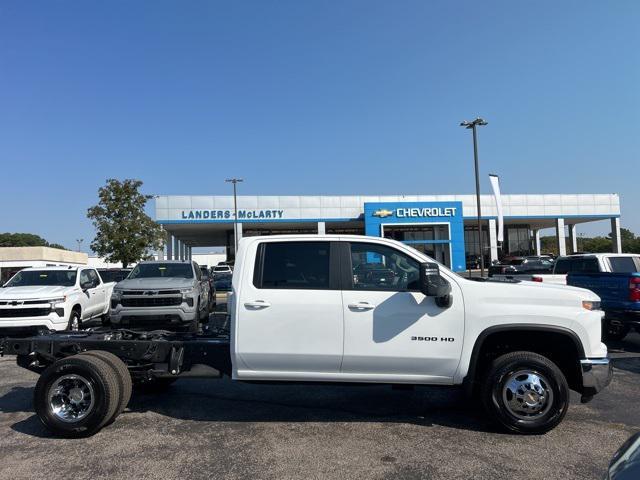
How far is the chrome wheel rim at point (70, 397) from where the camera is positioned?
208 inches

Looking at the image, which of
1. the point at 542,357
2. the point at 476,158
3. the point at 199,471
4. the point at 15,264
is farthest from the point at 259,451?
the point at 15,264

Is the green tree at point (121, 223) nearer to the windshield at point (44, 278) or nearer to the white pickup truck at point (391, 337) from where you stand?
the windshield at point (44, 278)

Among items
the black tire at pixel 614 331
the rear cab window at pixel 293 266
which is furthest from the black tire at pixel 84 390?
the black tire at pixel 614 331

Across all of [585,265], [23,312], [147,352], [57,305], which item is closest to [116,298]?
[57,305]

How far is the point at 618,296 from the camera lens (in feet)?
31.4

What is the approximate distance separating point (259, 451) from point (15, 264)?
74.5 m

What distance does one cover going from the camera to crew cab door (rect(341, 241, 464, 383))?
5.11 meters

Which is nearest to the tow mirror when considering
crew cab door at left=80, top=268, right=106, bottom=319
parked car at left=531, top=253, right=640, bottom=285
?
parked car at left=531, top=253, right=640, bottom=285

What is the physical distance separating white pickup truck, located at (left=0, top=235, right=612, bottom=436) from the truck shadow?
553mm

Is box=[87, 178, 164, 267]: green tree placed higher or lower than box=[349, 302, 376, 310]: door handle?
higher

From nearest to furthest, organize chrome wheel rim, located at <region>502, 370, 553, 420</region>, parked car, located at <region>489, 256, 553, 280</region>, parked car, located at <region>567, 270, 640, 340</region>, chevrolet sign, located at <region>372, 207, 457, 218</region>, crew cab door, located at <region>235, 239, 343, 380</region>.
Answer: chrome wheel rim, located at <region>502, 370, 553, 420</region>, crew cab door, located at <region>235, 239, 343, 380</region>, parked car, located at <region>567, 270, 640, 340</region>, parked car, located at <region>489, 256, 553, 280</region>, chevrolet sign, located at <region>372, 207, 457, 218</region>

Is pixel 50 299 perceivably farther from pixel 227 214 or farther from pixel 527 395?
pixel 227 214

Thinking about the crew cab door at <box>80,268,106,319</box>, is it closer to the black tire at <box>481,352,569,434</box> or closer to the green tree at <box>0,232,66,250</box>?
the black tire at <box>481,352,569,434</box>

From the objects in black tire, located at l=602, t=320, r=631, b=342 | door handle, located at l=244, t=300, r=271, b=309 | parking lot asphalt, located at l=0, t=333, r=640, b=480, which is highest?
door handle, located at l=244, t=300, r=271, b=309
